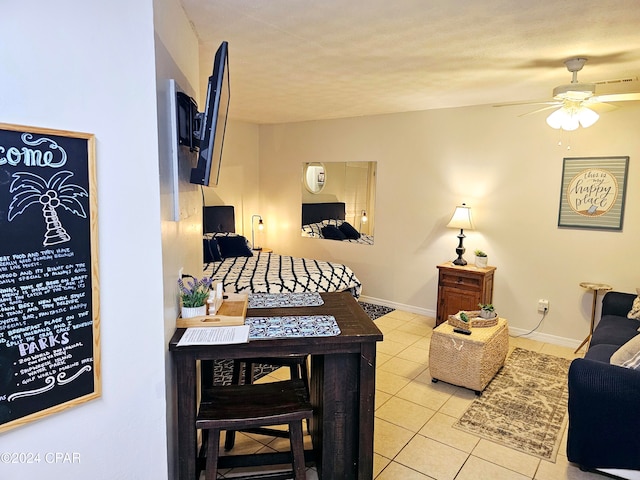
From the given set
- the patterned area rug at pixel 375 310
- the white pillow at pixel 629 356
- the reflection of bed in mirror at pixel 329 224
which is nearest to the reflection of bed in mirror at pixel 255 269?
the patterned area rug at pixel 375 310

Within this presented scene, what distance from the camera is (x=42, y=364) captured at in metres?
1.27

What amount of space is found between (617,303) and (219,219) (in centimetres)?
451

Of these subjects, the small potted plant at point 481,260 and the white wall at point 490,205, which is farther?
the small potted plant at point 481,260

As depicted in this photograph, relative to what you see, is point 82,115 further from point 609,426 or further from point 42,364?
point 609,426

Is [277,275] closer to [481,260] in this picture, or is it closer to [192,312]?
[481,260]

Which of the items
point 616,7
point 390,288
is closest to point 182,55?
point 616,7

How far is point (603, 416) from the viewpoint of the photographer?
2.15 m

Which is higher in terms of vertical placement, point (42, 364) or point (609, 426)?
point (42, 364)

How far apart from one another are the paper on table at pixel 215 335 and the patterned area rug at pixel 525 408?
1.78 metres

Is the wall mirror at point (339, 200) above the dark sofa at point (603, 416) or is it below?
above

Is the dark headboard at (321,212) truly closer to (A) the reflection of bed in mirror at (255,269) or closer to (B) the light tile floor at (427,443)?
(A) the reflection of bed in mirror at (255,269)

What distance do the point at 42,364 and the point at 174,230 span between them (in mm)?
753

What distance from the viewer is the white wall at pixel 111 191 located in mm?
1229

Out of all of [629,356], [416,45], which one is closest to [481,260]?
[629,356]
